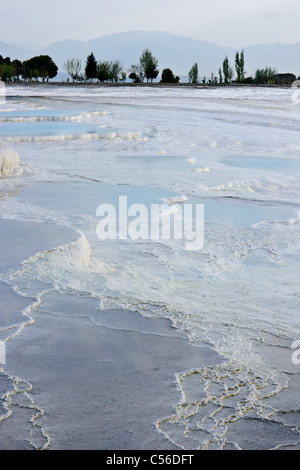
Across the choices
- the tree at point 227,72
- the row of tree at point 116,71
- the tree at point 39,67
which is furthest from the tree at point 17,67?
the tree at point 227,72

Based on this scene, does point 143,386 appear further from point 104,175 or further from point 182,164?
point 182,164

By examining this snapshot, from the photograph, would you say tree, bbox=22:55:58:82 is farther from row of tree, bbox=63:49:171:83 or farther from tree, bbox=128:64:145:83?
tree, bbox=128:64:145:83

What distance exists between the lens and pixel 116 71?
3594cm

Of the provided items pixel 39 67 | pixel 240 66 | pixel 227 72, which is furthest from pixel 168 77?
pixel 39 67

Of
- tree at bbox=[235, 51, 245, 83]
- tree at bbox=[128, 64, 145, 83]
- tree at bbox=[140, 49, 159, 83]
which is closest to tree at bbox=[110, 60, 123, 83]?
tree at bbox=[128, 64, 145, 83]

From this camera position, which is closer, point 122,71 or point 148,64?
point 148,64

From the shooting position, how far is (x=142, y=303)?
3105 millimetres

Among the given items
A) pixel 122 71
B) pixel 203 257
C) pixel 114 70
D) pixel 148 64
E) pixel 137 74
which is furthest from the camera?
pixel 122 71

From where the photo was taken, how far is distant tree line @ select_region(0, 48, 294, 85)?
34.0 meters

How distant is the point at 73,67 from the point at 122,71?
2.85 metres

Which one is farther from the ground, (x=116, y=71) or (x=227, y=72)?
(x=116, y=71)

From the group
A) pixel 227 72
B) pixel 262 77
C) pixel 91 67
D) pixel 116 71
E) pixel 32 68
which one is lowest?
pixel 262 77

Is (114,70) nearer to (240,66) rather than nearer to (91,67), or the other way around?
(91,67)
